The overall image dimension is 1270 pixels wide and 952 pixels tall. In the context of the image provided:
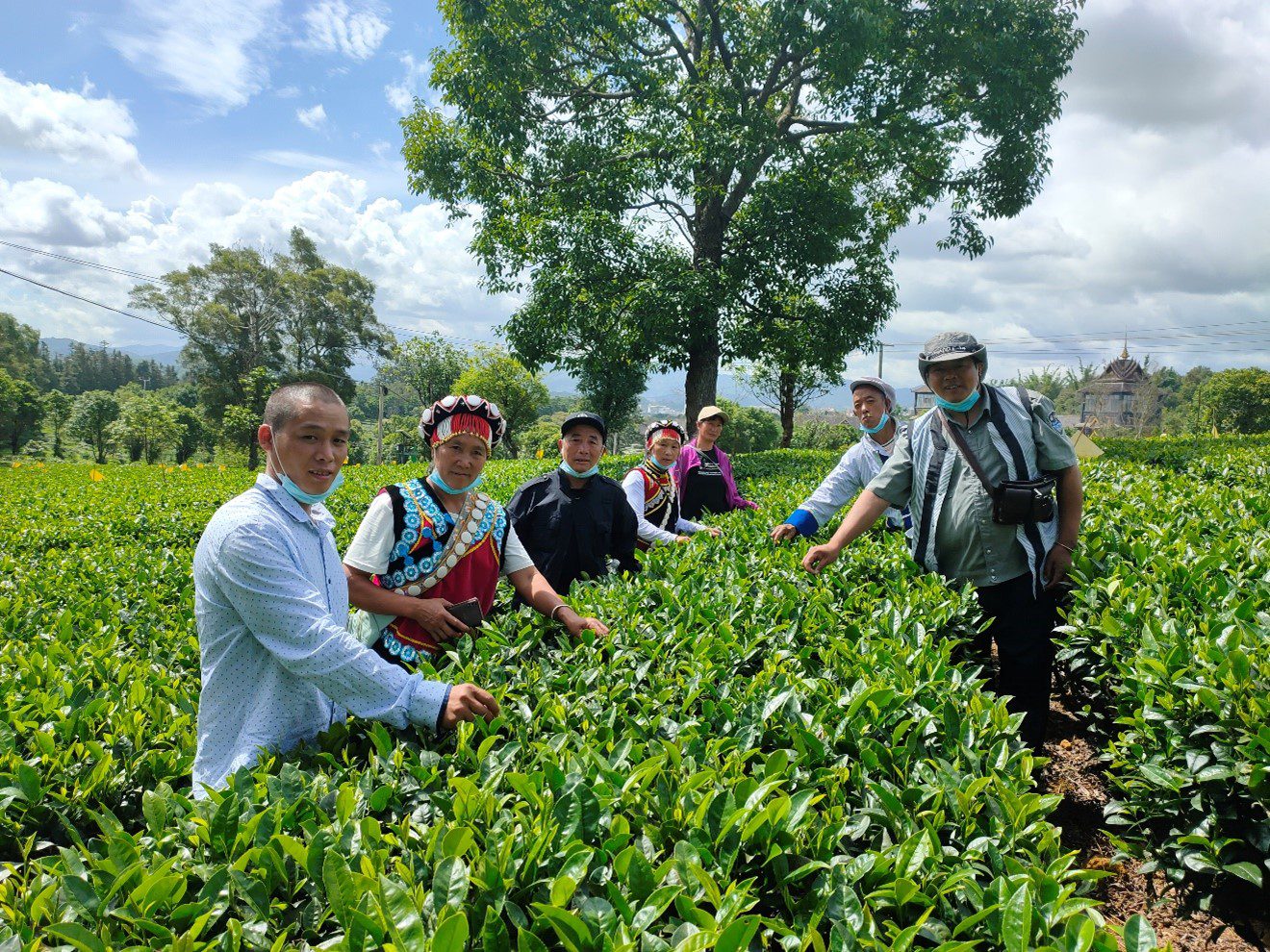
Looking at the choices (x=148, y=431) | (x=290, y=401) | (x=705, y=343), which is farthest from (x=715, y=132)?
(x=148, y=431)

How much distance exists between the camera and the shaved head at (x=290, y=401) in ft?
6.91

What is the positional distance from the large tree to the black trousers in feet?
31.2

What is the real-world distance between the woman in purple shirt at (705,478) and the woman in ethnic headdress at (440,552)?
3393 mm

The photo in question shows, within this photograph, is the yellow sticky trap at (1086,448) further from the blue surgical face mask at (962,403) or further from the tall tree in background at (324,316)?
the tall tree in background at (324,316)

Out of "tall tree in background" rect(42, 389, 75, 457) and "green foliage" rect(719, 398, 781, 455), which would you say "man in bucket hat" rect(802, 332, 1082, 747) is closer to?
"green foliage" rect(719, 398, 781, 455)

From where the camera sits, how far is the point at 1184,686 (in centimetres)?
197

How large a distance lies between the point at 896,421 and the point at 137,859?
4750mm

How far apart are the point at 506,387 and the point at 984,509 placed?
4079 centimetres

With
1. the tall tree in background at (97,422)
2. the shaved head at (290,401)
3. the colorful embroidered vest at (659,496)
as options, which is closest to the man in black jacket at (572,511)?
the colorful embroidered vest at (659,496)

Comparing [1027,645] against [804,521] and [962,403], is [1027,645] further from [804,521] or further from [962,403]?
[804,521]

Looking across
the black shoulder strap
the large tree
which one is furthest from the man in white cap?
the large tree

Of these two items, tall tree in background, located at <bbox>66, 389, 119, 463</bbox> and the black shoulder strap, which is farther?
tall tree in background, located at <bbox>66, 389, 119, 463</bbox>

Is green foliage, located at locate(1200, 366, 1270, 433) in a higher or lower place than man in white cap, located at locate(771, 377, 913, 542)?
higher

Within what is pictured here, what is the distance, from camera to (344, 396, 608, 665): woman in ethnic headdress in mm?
2789
